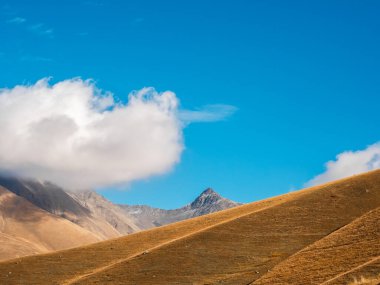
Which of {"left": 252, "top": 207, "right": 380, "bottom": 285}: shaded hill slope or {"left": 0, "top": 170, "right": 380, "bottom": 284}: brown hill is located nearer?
{"left": 252, "top": 207, "right": 380, "bottom": 285}: shaded hill slope

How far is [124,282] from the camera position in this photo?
70.5 metres

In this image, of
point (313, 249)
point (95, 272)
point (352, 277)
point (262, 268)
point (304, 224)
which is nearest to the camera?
point (352, 277)

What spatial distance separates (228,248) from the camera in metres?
79.3

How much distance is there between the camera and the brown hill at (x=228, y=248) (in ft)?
227

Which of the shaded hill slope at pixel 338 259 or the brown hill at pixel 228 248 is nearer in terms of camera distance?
the shaded hill slope at pixel 338 259

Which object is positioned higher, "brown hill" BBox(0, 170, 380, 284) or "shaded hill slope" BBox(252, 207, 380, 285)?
"brown hill" BBox(0, 170, 380, 284)

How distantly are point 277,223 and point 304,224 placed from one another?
4097 mm

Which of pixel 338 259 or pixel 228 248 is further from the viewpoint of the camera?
pixel 228 248

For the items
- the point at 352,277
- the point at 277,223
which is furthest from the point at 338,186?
the point at 352,277

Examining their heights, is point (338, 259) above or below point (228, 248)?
below

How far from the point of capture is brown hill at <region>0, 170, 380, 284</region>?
69250mm

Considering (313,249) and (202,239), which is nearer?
(313,249)

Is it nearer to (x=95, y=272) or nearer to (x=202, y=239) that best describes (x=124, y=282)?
(x=95, y=272)

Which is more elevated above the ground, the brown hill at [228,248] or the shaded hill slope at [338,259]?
the brown hill at [228,248]
